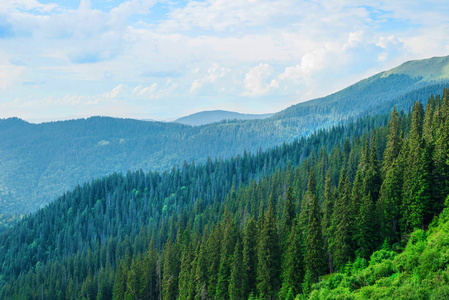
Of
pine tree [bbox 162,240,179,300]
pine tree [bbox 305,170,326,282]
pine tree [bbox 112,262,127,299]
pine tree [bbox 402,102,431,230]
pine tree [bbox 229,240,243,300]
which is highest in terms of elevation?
pine tree [bbox 402,102,431,230]

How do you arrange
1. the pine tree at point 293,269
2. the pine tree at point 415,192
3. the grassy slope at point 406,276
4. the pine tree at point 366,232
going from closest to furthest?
the grassy slope at point 406,276 → the pine tree at point 415,192 → the pine tree at point 366,232 → the pine tree at point 293,269

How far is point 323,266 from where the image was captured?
191ft

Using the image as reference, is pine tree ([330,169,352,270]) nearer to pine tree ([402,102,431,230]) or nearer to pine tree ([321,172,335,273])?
pine tree ([321,172,335,273])

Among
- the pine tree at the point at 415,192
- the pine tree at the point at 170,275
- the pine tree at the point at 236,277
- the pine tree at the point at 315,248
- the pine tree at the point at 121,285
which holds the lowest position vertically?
the pine tree at the point at 121,285

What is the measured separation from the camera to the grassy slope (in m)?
35.8

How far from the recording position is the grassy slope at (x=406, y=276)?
35.8m

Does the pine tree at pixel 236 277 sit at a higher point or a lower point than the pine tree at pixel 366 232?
lower

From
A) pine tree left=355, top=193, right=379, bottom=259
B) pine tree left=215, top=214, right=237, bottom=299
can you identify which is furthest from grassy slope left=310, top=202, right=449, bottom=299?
pine tree left=215, top=214, right=237, bottom=299

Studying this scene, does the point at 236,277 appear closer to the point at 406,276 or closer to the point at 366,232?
the point at 366,232

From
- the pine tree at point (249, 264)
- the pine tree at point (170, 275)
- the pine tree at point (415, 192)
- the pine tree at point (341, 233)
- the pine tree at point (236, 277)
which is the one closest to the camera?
→ the pine tree at point (415, 192)

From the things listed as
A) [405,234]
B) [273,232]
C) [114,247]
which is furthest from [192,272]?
[114,247]

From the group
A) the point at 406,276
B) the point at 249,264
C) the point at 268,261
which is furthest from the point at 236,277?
the point at 406,276

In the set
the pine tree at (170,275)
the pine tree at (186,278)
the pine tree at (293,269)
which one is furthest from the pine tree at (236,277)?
the pine tree at (170,275)

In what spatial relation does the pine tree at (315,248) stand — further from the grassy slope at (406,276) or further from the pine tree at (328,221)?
the grassy slope at (406,276)
